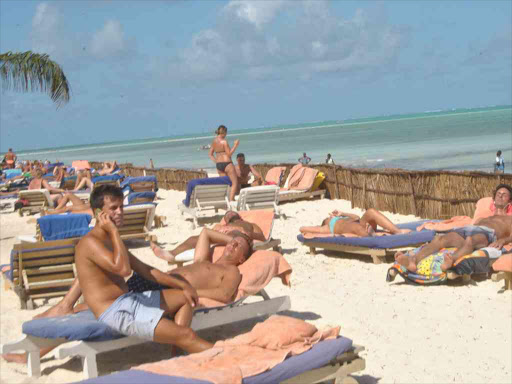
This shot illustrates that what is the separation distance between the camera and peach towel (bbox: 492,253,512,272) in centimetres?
609

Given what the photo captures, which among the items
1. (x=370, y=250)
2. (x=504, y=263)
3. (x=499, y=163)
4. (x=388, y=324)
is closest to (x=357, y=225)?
(x=370, y=250)

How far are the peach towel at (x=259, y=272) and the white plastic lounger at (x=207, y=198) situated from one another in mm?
5922

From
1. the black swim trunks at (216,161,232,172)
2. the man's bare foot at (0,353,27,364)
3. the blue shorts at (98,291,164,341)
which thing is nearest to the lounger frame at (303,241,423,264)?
the blue shorts at (98,291,164,341)

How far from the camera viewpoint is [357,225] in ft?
26.3

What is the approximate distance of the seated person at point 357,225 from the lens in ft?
25.9

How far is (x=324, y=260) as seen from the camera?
319 inches

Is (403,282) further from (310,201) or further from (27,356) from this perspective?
(310,201)

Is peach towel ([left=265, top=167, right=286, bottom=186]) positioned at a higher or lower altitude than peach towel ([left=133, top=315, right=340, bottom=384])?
higher

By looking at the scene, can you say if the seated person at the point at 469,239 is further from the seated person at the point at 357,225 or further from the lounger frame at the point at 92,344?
the lounger frame at the point at 92,344

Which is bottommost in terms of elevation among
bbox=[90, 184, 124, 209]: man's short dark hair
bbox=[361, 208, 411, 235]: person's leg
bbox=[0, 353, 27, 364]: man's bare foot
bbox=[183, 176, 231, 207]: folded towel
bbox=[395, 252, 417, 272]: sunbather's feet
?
bbox=[0, 353, 27, 364]: man's bare foot

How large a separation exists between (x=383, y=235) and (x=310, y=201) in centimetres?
625

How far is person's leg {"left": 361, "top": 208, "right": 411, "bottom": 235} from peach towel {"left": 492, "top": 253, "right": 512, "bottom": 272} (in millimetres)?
1793

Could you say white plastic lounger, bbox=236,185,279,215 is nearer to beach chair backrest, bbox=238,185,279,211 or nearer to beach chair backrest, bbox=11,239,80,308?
beach chair backrest, bbox=238,185,279,211

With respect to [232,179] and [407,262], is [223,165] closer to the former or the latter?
[232,179]
